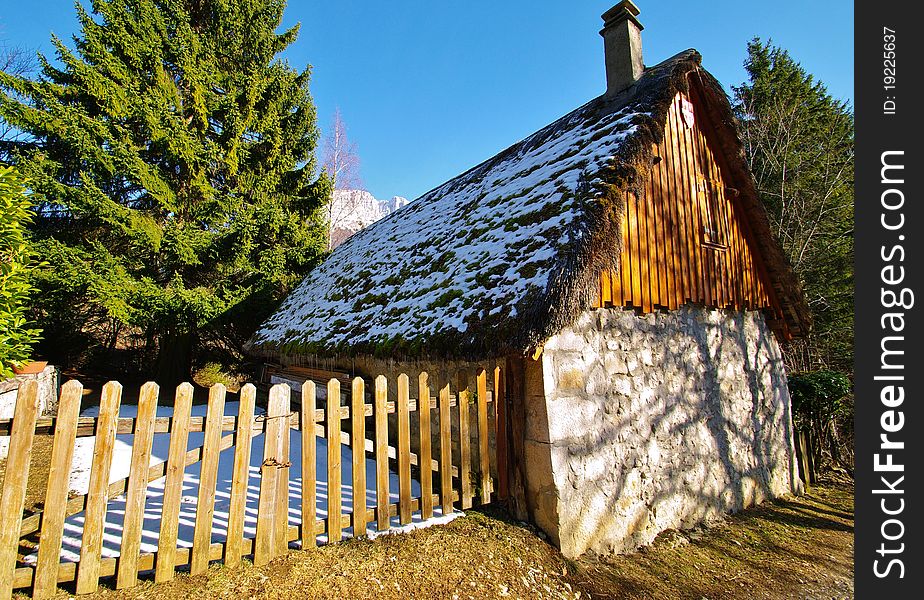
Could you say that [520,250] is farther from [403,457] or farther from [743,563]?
[743,563]

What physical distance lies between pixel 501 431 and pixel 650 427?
6.69ft

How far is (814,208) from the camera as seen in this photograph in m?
13.1

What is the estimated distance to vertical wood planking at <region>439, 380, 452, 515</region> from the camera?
13.8 ft

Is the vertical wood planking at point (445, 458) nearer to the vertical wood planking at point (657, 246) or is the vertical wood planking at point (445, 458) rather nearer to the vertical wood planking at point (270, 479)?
the vertical wood planking at point (270, 479)

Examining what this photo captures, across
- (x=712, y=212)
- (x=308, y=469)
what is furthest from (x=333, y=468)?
(x=712, y=212)

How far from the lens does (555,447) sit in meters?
4.15

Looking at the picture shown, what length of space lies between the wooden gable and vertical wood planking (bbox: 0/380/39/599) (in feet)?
15.7

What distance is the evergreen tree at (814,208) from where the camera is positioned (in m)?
12.6

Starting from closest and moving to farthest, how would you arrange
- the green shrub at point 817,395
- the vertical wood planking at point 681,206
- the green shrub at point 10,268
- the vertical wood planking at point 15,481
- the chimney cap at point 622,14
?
the vertical wood planking at point 15,481 < the green shrub at point 10,268 < the vertical wood planking at point 681,206 < the chimney cap at point 622,14 < the green shrub at point 817,395

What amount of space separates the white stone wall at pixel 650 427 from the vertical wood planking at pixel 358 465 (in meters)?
1.66

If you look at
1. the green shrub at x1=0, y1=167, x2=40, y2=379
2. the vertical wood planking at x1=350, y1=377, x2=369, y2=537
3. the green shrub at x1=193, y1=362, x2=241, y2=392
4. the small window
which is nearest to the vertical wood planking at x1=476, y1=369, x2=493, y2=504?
the vertical wood planking at x1=350, y1=377, x2=369, y2=537

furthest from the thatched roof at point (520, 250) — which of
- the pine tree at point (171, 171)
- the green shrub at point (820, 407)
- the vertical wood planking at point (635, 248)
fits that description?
the pine tree at point (171, 171)

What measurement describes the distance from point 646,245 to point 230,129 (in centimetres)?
1157

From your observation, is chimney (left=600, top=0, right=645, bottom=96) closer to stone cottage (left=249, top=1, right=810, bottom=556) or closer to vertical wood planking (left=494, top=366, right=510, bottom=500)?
stone cottage (left=249, top=1, right=810, bottom=556)
